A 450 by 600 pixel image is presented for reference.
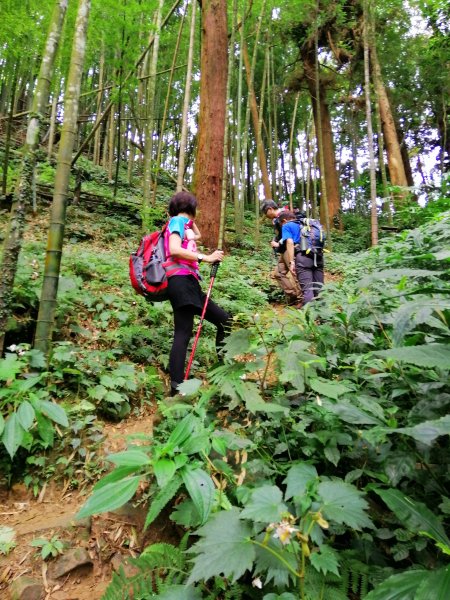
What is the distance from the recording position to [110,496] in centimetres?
97

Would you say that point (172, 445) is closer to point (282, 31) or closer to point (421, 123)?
point (282, 31)

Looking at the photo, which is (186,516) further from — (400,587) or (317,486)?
(400,587)

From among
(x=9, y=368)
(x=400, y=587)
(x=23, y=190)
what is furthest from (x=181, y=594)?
(x=23, y=190)

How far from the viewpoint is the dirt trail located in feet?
5.06

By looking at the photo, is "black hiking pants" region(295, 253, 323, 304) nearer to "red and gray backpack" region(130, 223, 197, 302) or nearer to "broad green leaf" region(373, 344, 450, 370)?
"red and gray backpack" region(130, 223, 197, 302)

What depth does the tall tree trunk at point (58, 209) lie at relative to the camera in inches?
98.5

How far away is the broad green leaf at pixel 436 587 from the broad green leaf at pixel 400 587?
29 mm

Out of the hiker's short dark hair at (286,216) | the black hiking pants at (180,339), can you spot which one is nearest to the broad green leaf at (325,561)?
the black hiking pants at (180,339)

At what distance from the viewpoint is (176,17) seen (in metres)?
13.2

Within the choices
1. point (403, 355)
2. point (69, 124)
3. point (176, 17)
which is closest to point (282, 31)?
point (176, 17)

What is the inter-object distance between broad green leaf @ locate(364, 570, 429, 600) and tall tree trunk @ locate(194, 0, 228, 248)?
6218 mm

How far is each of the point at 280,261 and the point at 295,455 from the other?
412 cm

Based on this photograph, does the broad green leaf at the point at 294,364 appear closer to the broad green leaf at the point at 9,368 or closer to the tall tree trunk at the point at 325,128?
the broad green leaf at the point at 9,368

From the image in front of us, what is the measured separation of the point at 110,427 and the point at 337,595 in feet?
6.30
